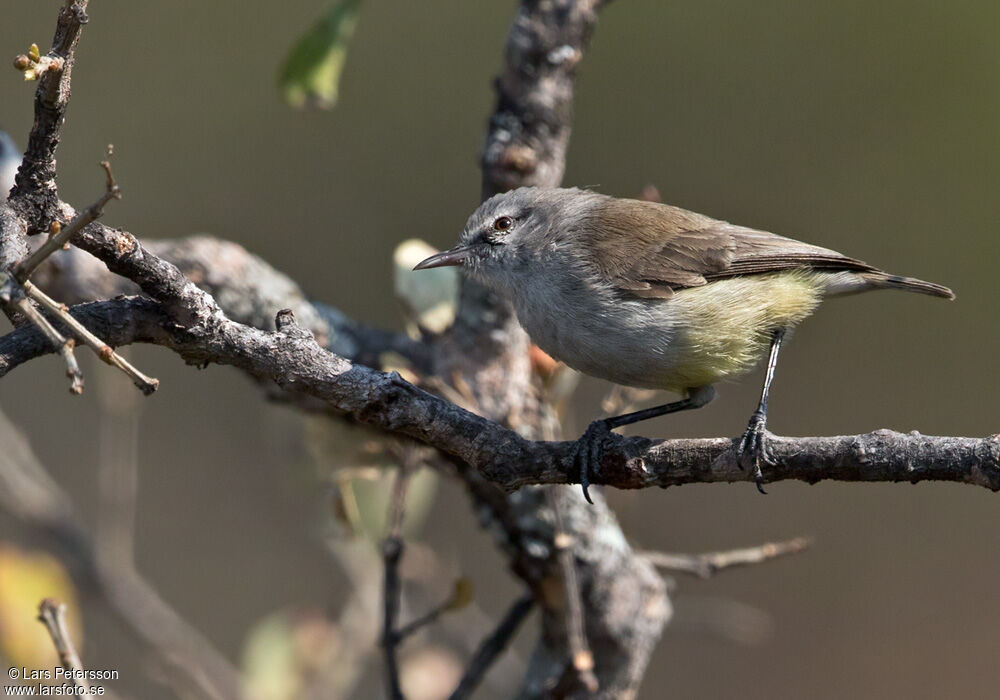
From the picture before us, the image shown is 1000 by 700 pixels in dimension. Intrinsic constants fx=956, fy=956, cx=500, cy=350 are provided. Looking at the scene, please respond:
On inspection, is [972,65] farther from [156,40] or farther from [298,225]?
[156,40]

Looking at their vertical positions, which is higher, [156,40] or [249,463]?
[156,40]

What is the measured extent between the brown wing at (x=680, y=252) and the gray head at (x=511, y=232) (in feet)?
0.42

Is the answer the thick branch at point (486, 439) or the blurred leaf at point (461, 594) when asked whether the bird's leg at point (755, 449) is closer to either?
the thick branch at point (486, 439)

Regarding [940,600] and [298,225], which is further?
[298,225]

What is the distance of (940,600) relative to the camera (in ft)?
19.2

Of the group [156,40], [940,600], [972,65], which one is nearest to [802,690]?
[940,600]

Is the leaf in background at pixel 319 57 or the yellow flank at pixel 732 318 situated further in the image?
the leaf in background at pixel 319 57

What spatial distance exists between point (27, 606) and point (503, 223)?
6.26ft

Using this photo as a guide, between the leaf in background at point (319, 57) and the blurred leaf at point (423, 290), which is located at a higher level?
the leaf in background at point (319, 57)

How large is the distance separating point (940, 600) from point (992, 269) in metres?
2.14

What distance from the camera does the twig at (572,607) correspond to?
2.65m

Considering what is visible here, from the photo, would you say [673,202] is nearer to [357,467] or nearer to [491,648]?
[357,467]

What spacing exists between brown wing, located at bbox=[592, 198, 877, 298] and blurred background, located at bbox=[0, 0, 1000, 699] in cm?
259

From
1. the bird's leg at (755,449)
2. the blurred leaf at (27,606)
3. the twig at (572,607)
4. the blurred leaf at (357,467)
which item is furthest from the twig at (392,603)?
the bird's leg at (755,449)
